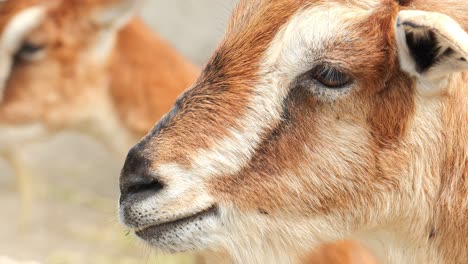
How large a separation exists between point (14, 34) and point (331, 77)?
305 centimetres

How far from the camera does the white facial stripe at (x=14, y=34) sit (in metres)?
5.07

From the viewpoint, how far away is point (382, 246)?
2770mm

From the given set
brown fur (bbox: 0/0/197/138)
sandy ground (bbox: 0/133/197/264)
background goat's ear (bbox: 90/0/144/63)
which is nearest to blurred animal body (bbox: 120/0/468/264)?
brown fur (bbox: 0/0/197/138)

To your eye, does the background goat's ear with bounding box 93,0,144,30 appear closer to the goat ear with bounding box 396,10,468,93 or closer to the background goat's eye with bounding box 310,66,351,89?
the background goat's eye with bounding box 310,66,351,89

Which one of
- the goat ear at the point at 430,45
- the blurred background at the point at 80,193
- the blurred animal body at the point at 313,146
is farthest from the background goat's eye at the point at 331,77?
the blurred background at the point at 80,193

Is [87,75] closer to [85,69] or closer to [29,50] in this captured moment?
[85,69]

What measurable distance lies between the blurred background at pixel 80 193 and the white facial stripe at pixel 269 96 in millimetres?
3032

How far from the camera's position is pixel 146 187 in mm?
2607

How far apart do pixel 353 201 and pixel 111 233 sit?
418 cm

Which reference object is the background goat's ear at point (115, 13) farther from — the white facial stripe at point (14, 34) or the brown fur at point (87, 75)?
the white facial stripe at point (14, 34)

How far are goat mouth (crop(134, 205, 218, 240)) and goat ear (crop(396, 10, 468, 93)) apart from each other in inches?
28.7

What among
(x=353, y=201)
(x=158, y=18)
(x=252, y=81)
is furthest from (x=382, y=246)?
(x=158, y=18)

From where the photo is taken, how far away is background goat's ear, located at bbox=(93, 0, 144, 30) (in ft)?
16.6

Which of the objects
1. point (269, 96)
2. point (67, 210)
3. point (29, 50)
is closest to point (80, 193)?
point (67, 210)
